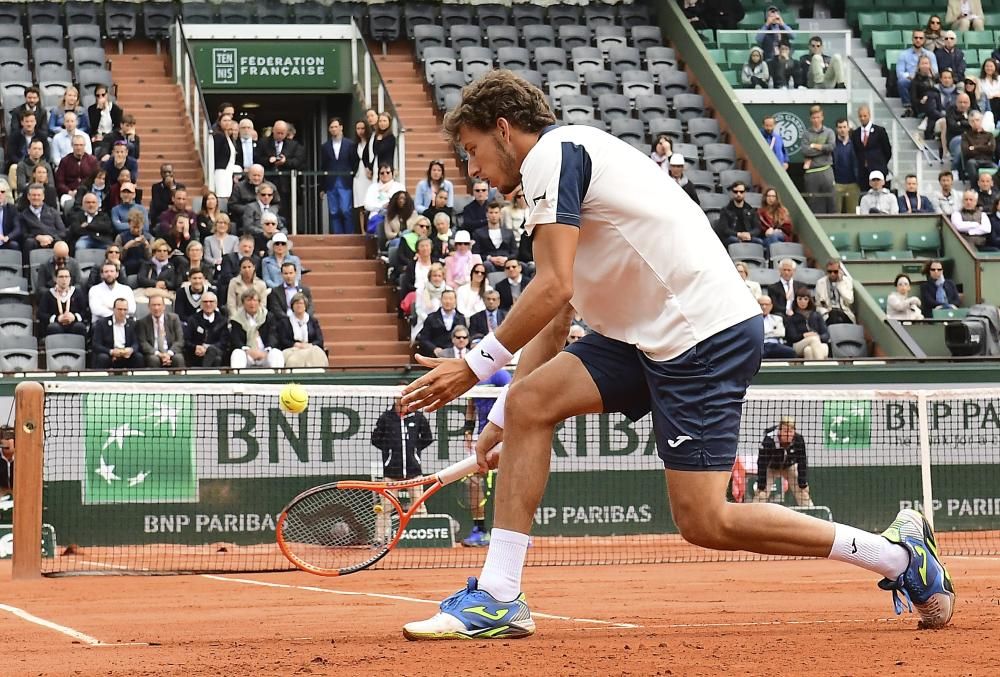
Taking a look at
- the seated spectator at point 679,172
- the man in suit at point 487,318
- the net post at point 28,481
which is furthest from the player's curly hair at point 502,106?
the seated spectator at point 679,172

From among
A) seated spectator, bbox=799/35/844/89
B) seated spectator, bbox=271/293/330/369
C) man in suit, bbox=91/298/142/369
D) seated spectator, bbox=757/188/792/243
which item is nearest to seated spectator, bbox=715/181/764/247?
seated spectator, bbox=757/188/792/243

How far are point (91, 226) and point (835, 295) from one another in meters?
8.65

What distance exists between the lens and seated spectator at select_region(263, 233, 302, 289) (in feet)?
57.9

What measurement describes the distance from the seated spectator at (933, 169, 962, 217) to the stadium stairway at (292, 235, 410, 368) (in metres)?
7.66

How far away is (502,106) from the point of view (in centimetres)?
570

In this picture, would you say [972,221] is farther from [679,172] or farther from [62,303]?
[62,303]

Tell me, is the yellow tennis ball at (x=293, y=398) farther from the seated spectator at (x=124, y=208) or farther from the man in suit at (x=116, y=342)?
the seated spectator at (x=124, y=208)

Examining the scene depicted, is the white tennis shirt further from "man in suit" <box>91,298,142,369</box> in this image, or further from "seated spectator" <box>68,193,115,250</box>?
"seated spectator" <box>68,193,115,250</box>

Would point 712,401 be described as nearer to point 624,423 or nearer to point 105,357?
point 624,423

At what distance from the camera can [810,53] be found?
23281 millimetres

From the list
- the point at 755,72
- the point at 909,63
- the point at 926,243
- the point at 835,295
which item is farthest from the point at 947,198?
the point at 755,72

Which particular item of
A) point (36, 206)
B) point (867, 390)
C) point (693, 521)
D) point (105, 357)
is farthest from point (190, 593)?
point (36, 206)

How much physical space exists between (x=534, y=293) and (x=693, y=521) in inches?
38.1

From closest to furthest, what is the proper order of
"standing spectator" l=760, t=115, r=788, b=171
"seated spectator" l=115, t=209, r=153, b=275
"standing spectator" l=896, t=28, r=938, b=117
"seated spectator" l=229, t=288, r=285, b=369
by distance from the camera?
"seated spectator" l=229, t=288, r=285, b=369
"seated spectator" l=115, t=209, r=153, b=275
"standing spectator" l=760, t=115, r=788, b=171
"standing spectator" l=896, t=28, r=938, b=117
